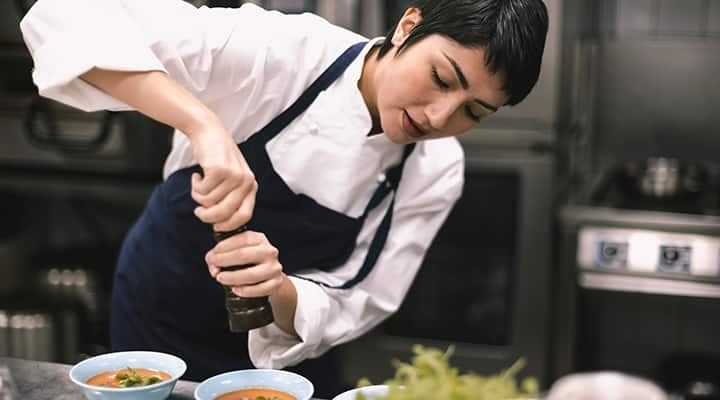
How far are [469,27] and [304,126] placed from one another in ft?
1.30

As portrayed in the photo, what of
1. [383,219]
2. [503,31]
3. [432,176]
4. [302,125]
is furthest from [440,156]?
[503,31]

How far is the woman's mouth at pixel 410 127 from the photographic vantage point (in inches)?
58.5

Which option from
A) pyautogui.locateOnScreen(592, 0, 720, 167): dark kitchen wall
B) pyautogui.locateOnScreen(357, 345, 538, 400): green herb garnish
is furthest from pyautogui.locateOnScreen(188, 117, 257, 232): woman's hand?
pyautogui.locateOnScreen(592, 0, 720, 167): dark kitchen wall

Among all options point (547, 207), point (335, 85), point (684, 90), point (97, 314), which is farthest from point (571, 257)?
point (97, 314)

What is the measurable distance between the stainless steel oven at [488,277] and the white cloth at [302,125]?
954 mm

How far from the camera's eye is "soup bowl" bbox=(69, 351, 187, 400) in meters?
1.23

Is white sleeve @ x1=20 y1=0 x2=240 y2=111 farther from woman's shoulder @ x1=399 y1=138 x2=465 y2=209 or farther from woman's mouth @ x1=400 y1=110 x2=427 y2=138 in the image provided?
woman's shoulder @ x1=399 y1=138 x2=465 y2=209

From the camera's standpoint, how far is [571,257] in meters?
2.72

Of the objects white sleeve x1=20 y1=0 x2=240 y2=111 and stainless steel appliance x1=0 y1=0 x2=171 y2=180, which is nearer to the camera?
white sleeve x1=20 y1=0 x2=240 y2=111

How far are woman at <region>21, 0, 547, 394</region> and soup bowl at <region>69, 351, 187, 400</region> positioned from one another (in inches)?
6.4

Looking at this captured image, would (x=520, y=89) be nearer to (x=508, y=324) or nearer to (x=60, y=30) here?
(x=60, y=30)

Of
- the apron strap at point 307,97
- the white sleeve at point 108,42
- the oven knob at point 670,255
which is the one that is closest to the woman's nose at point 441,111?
the apron strap at point 307,97

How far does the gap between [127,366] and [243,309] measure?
0.73 feet

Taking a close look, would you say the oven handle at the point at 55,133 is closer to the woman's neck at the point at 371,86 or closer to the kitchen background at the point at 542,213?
the kitchen background at the point at 542,213
